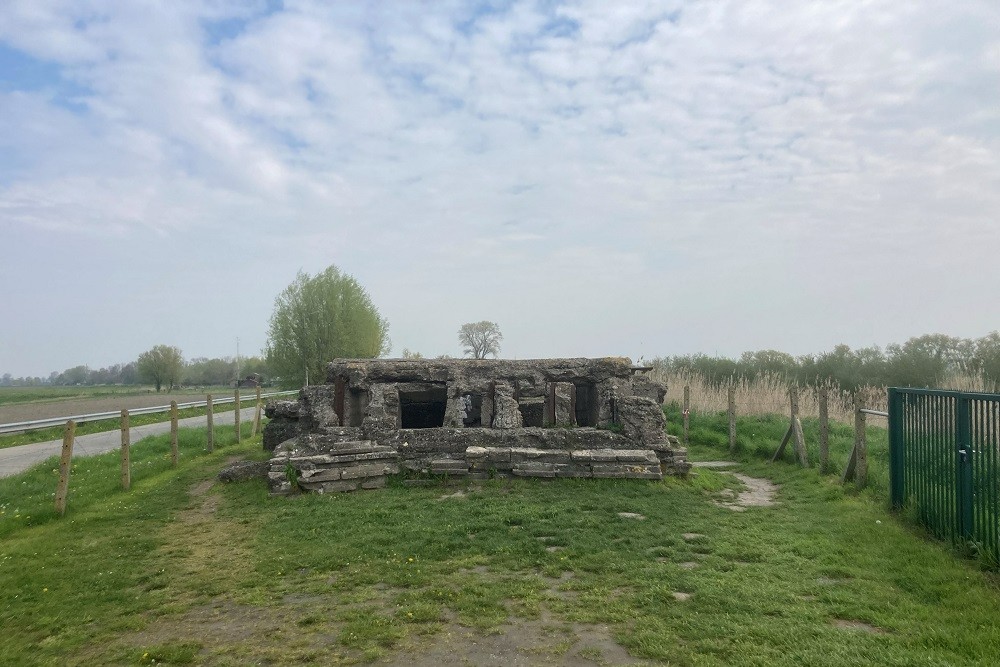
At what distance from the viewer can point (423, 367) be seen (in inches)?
545

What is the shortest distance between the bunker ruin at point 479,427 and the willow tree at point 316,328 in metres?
22.7

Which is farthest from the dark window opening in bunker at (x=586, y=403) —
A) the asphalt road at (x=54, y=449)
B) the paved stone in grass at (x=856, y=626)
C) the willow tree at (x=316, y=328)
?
the willow tree at (x=316, y=328)

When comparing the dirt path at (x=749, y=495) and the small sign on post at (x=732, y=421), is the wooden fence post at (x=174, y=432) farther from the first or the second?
the small sign on post at (x=732, y=421)

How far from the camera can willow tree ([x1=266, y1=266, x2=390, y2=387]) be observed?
37562 mm

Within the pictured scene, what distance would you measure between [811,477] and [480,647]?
984 cm

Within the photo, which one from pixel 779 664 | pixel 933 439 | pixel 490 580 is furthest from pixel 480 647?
pixel 933 439

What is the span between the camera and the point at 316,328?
37.6 m

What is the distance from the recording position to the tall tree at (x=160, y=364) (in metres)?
66.2

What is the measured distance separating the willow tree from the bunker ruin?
2266cm

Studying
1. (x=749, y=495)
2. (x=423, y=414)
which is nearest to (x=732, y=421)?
(x=749, y=495)

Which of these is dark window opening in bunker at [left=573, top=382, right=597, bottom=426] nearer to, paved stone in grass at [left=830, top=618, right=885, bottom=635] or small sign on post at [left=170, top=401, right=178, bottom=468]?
small sign on post at [left=170, top=401, right=178, bottom=468]

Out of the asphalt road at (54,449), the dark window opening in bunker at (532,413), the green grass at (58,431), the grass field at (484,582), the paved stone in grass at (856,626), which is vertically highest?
the dark window opening in bunker at (532,413)

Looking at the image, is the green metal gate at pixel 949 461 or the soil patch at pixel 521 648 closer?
the soil patch at pixel 521 648

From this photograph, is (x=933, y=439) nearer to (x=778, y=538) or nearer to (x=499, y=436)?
(x=778, y=538)
